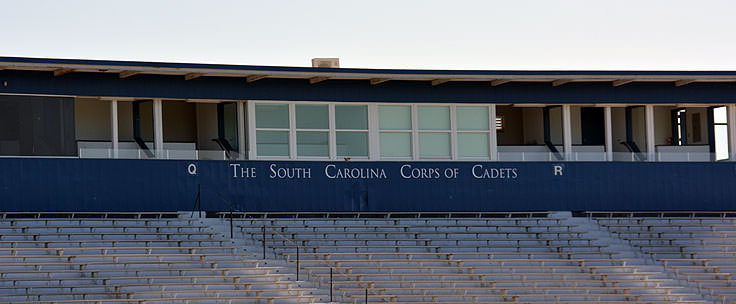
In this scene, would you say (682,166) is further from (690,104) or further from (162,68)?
(162,68)

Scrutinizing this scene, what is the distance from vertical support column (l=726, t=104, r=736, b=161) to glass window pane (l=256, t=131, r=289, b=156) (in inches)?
442

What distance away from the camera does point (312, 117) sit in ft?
109

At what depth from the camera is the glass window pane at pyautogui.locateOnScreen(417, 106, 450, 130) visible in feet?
112

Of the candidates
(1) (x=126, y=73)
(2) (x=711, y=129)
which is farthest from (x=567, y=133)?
(1) (x=126, y=73)

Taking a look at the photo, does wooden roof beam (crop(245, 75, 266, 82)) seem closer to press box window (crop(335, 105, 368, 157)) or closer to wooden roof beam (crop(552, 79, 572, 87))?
press box window (crop(335, 105, 368, 157))

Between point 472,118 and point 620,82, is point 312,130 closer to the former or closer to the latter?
point 472,118

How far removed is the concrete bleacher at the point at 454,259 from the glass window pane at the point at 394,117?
211 centimetres

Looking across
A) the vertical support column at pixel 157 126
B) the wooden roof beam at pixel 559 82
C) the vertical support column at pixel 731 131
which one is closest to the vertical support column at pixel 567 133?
the wooden roof beam at pixel 559 82

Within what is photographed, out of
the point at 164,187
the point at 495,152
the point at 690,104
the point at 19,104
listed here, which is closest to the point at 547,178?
→ the point at 495,152

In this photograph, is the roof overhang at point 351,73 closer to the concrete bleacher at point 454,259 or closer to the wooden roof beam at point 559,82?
the wooden roof beam at point 559,82

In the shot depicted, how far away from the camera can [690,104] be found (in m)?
35.8

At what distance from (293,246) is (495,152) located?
652 centimetres

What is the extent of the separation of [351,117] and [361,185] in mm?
1599

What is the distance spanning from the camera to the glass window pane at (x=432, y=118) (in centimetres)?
3409
